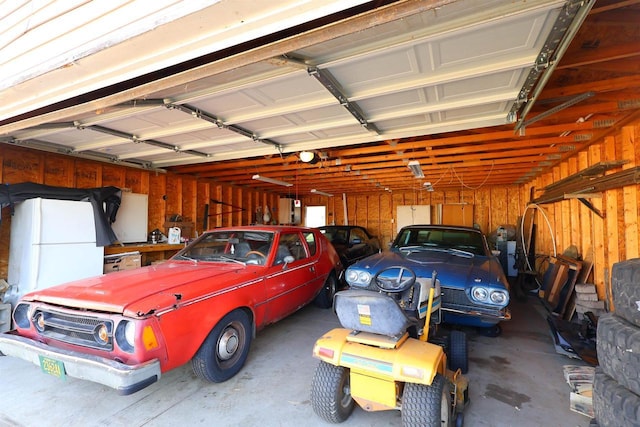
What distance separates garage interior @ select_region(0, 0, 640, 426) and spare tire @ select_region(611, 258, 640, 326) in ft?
4.01

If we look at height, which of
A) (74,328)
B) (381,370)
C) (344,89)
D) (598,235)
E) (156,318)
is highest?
(344,89)

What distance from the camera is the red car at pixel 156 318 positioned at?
2.11m

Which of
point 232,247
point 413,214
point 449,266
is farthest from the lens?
point 413,214

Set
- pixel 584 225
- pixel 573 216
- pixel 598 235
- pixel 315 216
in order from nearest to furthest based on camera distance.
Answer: pixel 598 235
pixel 584 225
pixel 573 216
pixel 315 216

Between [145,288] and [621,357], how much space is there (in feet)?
10.7

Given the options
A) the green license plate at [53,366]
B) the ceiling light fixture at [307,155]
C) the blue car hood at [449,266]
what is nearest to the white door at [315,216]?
the ceiling light fixture at [307,155]

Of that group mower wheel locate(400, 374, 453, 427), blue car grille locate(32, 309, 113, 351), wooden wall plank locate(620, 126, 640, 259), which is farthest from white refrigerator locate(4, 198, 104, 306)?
wooden wall plank locate(620, 126, 640, 259)

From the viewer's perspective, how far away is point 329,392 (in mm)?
2148

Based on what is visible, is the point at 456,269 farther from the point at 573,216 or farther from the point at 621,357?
the point at 573,216

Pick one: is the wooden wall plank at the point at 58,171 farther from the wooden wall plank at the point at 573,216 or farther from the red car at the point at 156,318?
the wooden wall plank at the point at 573,216

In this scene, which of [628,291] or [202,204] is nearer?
[628,291]

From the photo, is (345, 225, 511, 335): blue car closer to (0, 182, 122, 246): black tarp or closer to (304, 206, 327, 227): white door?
(0, 182, 122, 246): black tarp

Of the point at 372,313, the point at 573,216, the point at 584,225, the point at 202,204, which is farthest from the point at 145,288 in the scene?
the point at 573,216

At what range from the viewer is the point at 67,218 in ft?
14.9
